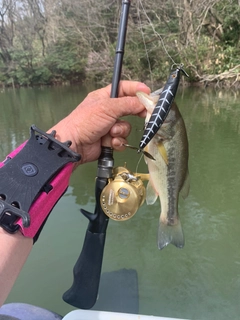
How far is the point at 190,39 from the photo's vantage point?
58.4 feet

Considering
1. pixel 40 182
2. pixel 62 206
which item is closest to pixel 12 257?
pixel 40 182

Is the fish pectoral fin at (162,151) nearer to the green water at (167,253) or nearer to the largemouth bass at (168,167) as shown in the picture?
the largemouth bass at (168,167)

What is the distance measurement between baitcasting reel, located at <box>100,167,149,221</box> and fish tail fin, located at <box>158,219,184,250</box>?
0.22 m

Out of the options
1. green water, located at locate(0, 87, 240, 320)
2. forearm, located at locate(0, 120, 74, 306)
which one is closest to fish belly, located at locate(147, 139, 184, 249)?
forearm, located at locate(0, 120, 74, 306)

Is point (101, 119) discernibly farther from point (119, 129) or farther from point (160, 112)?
point (160, 112)

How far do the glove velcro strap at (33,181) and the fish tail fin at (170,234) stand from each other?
68 cm

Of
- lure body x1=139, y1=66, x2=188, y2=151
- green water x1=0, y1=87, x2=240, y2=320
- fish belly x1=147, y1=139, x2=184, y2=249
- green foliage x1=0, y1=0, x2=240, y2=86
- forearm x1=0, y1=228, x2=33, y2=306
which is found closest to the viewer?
forearm x1=0, y1=228, x2=33, y2=306

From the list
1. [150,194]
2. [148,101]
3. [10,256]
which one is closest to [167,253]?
[150,194]

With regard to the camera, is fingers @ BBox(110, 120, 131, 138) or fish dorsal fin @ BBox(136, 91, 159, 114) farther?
fingers @ BBox(110, 120, 131, 138)

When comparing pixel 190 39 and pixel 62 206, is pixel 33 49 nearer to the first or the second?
pixel 190 39

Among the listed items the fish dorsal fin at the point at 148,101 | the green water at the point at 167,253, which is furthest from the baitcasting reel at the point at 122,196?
the green water at the point at 167,253

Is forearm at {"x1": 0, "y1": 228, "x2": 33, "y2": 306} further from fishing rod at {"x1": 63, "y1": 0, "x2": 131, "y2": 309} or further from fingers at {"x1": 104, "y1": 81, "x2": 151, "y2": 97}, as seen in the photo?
fingers at {"x1": 104, "y1": 81, "x2": 151, "y2": 97}

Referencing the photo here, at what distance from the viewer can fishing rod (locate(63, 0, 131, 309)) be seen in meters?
1.95

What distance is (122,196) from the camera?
1878 mm
